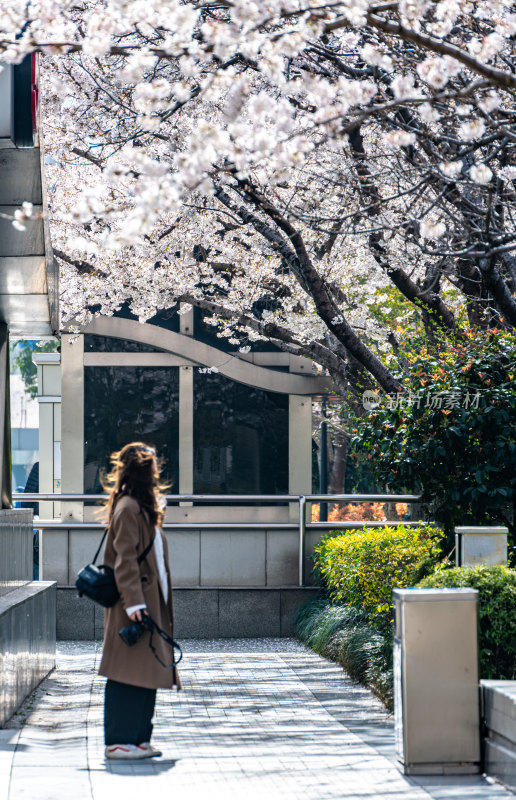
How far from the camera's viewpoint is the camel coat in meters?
6.21

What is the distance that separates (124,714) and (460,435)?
3.87 metres

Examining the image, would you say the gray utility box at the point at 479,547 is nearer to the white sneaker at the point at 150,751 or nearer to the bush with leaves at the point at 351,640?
the bush with leaves at the point at 351,640

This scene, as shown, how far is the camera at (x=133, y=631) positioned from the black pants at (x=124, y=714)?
0.31 m

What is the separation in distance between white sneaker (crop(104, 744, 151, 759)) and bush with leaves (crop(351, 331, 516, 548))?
370cm

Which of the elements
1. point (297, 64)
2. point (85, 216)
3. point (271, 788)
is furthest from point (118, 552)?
point (297, 64)

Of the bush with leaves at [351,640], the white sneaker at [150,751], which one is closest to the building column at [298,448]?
the bush with leaves at [351,640]

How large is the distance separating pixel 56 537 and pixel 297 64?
258 inches

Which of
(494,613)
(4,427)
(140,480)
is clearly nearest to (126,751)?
(140,480)

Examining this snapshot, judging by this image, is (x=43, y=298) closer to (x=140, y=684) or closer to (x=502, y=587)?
(x=140, y=684)

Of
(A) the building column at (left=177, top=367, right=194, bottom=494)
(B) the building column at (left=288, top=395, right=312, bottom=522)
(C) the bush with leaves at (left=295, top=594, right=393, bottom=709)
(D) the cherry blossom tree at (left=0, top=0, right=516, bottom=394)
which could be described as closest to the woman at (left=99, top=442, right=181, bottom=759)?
(D) the cherry blossom tree at (left=0, top=0, right=516, bottom=394)

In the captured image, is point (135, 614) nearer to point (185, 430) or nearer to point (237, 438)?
point (185, 430)

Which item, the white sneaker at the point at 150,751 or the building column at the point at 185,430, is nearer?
the white sneaker at the point at 150,751

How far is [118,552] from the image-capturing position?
20.6ft

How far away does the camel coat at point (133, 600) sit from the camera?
6215mm
